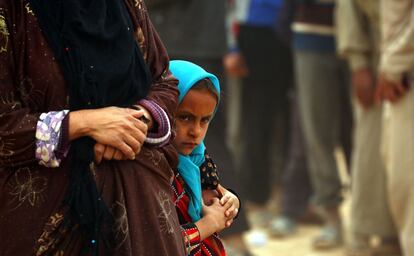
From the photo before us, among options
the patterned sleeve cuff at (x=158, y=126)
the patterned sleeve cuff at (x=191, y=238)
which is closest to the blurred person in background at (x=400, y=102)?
the patterned sleeve cuff at (x=191, y=238)

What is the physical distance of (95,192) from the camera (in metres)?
2.70

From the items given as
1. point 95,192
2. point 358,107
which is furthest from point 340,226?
point 95,192

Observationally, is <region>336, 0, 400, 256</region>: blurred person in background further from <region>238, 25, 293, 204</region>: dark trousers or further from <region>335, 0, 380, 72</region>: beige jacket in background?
<region>238, 25, 293, 204</region>: dark trousers

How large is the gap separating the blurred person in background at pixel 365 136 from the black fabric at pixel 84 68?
343 cm

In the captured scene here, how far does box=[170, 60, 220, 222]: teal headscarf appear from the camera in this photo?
10.1 feet

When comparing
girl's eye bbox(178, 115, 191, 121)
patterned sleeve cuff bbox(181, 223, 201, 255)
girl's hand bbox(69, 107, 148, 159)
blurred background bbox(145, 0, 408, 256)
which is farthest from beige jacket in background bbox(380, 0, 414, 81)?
girl's hand bbox(69, 107, 148, 159)

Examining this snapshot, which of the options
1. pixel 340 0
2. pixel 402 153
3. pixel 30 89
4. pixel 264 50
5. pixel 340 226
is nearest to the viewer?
pixel 30 89

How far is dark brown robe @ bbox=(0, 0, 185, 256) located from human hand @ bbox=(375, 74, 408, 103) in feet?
9.40

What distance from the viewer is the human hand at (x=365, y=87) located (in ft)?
19.7

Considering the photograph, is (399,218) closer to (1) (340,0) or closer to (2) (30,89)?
(1) (340,0)

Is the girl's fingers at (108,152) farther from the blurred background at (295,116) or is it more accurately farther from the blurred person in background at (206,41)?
the blurred person in background at (206,41)

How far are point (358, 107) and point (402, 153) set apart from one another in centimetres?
80

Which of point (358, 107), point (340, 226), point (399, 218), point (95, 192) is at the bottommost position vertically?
point (340, 226)

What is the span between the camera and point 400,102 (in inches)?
213
